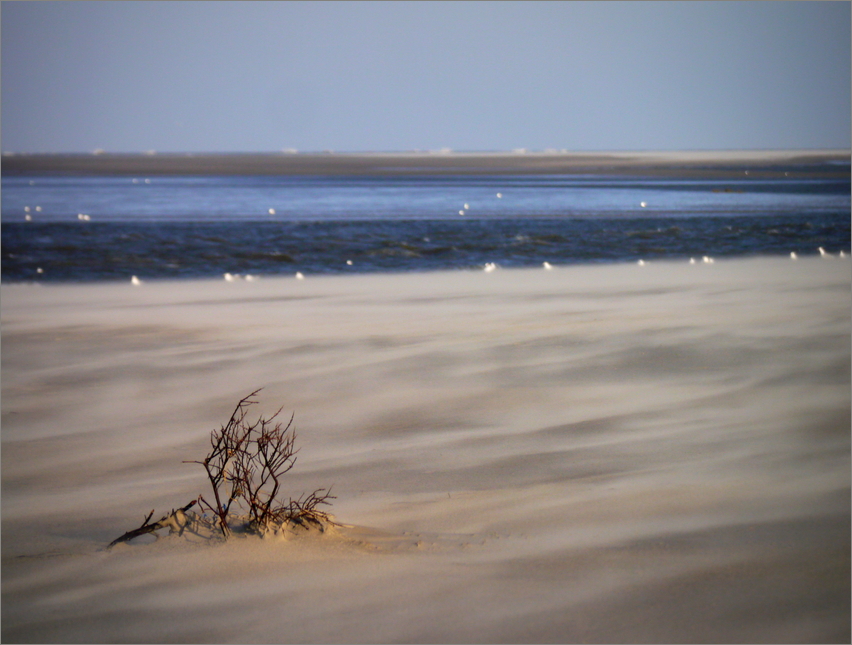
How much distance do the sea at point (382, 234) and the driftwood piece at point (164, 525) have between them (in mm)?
8861

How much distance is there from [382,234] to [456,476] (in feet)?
42.8

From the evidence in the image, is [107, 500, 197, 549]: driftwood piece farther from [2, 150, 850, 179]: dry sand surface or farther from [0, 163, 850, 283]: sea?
[2, 150, 850, 179]: dry sand surface

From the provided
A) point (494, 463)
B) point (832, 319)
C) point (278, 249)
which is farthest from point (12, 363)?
point (278, 249)

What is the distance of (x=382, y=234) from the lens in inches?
650

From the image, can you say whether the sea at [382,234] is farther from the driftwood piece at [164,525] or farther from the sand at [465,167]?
the sand at [465,167]

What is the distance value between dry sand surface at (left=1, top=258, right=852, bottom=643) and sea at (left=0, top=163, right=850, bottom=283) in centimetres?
531

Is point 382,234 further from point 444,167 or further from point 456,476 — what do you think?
point 444,167

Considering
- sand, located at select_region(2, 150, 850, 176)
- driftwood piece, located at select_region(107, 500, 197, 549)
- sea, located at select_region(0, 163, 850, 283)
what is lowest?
driftwood piece, located at select_region(107, 500, 197, 549)

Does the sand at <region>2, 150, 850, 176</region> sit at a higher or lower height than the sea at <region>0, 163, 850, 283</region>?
higher

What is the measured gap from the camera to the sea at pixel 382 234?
507 inches

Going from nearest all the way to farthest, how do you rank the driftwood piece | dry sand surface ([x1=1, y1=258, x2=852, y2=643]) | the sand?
dry sand surface ([x1=1, y1=258, x2=852, y2=643])
the driftwood piece
the sand

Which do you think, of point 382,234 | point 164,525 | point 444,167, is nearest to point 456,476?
point 164,525

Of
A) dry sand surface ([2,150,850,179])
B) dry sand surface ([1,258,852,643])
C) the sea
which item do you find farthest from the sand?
dry sand surface ([1,258,852,643])

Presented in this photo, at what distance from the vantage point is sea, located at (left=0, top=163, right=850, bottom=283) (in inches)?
507
